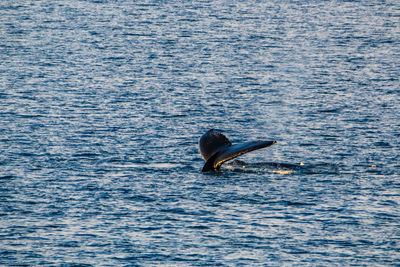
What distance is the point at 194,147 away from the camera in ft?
94.6

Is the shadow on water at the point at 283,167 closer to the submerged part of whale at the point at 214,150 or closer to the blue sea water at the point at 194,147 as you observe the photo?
the blue sea water at the point at 194,147

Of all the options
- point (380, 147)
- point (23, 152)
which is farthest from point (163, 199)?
point (380, 147)

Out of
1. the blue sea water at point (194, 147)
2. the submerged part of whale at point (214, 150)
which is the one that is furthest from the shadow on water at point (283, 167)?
the submerged part of whale at point (214, 150)

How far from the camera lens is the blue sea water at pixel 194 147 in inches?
781

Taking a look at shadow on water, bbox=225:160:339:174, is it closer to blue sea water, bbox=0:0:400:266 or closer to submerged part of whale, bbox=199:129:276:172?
blue sea water, bbox=0:0:400:266

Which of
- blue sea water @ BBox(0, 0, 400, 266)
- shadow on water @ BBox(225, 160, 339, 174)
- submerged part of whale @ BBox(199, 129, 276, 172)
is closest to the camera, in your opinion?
blue sea water @ BBox(0, 0, 400, 266)

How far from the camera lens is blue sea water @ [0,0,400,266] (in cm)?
1984

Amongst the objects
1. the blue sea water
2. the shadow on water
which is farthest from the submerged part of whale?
the shadow on water

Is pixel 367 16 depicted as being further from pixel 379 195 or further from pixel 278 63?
pixel 379 195

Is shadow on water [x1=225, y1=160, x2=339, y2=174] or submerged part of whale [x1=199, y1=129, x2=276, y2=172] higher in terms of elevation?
submerged part of whale [x1=199, y1=129, x2=276, y2=172]

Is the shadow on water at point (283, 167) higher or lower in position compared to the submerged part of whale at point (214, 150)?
lower

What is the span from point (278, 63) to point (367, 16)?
79.1 ft

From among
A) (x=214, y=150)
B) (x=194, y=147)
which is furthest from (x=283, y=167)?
(x=194, y=147)

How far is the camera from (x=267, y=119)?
33.8 m
